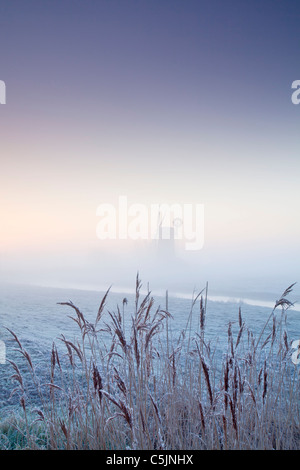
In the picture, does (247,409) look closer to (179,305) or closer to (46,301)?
(179,305)

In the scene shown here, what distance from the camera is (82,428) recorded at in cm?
217

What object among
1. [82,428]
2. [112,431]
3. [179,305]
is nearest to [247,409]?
[112,431]

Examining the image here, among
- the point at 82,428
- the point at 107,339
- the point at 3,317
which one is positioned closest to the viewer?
the point at 82,428

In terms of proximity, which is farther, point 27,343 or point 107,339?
point 107,339

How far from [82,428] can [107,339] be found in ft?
7.92

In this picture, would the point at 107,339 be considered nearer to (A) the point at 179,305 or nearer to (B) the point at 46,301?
(A) the point at 179,305

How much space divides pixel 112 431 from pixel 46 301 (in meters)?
5.45

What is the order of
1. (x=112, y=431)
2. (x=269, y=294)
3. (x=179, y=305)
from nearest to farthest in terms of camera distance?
(x=112, y=431) → (x=179, y=305) → (x=269, y=294)
